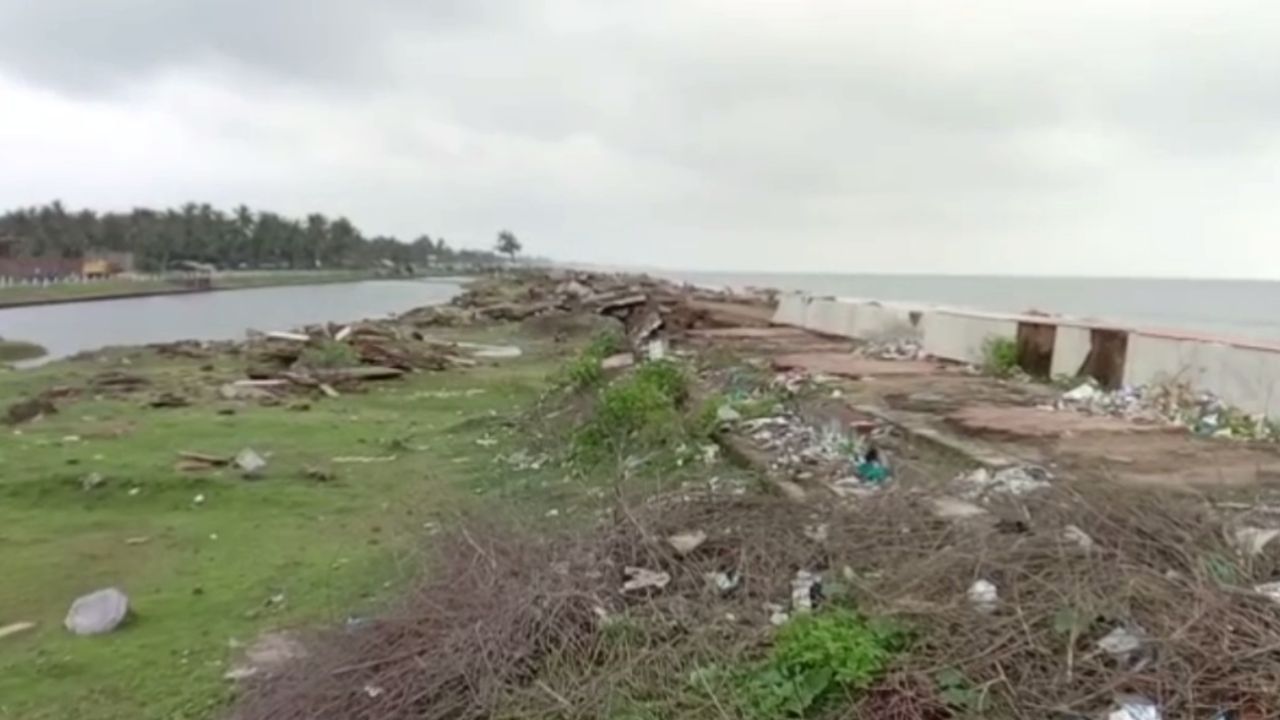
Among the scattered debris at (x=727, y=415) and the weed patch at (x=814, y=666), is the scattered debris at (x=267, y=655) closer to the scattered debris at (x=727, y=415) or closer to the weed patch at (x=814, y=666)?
the weed patch at (x=814, y=666)

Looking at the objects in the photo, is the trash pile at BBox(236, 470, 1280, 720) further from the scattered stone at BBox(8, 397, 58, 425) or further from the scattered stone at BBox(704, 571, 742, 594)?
the scattered stone at BBox(8, 397, 58, 425)

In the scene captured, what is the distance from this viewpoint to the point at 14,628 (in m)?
4.81

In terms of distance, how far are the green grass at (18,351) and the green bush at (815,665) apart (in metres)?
25.5

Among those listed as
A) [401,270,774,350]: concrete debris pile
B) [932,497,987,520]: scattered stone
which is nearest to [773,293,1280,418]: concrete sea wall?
[932,497,987,520]: scattered stone

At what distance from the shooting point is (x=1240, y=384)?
683 cm

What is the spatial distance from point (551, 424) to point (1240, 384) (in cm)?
490

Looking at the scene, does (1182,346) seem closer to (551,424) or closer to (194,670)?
(551,424)

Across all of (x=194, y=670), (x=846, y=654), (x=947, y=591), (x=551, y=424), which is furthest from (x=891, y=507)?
Result: (x=551, y=424)

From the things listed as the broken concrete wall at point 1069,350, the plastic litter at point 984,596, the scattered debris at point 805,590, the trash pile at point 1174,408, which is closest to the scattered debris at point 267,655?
the scattered debris at point 805,590

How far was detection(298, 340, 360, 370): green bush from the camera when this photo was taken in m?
14.9

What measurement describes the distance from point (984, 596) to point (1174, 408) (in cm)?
439

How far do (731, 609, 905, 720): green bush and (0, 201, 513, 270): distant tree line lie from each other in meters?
87.2

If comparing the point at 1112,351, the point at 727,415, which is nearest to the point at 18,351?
the point at 727,415

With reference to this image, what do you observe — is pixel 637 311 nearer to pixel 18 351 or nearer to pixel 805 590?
pixel 805 590
